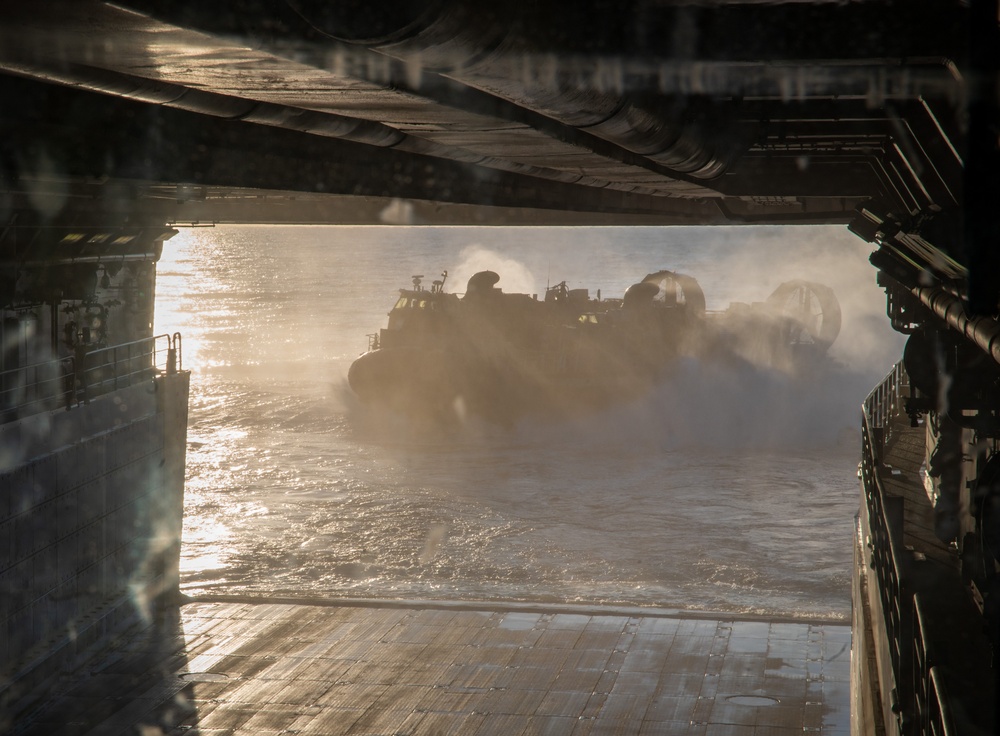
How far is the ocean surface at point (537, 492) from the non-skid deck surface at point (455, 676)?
112 inches

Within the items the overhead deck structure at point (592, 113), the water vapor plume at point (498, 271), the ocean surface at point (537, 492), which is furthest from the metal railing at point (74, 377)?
the water vapor plume at point (498, 271)

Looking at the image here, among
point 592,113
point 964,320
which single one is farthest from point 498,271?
point 592,113

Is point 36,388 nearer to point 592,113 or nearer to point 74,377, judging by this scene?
point 74,377

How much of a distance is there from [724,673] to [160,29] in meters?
13.7

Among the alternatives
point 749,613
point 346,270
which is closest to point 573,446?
point 749,613

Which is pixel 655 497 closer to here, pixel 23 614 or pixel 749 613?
pixel 749 613

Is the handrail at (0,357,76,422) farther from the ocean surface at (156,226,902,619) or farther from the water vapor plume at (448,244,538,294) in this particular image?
the water vapor plume at (448,244,538,294)

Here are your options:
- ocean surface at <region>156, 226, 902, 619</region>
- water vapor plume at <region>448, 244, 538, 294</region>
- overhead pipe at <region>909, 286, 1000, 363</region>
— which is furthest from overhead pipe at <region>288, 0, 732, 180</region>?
water vapor plume at <region>448, 244, 538, 294</region>

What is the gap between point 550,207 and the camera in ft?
37.6

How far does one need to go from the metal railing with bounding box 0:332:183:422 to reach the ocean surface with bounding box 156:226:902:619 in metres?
4.04

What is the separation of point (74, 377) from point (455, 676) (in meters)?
6.97

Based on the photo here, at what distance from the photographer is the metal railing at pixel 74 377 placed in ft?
43.5

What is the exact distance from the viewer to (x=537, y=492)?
31.6 m

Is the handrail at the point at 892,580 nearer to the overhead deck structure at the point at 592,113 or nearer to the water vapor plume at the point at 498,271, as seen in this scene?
the overhead deck structure at the point at 592,113
